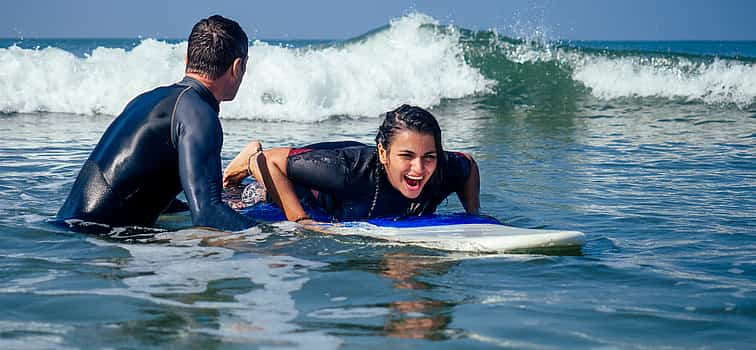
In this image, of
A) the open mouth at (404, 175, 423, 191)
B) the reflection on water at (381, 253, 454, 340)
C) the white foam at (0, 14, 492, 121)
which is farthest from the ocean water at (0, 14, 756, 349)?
the white foam at (0, 14, 492, 121)

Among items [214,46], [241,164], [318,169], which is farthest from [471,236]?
[241,164]

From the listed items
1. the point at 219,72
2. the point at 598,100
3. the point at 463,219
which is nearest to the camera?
the point at 219,72

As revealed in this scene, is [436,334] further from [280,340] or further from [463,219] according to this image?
[463,219]

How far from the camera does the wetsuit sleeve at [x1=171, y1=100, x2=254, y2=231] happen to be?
14.4ft

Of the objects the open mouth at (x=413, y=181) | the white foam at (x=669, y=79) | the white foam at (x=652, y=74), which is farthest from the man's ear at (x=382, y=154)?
the white foam at (x=669, y=79)

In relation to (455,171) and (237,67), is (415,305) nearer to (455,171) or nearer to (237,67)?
(455,171)

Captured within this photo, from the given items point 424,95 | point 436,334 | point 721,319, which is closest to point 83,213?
point 436,334

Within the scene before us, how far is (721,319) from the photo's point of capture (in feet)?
11.8

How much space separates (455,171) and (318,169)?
0.83 meters

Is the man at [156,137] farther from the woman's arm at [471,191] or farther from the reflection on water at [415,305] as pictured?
the woman's arm at [471,191]

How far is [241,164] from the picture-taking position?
601 cm

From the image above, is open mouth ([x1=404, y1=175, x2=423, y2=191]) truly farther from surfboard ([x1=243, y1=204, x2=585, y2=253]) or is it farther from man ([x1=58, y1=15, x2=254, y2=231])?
man ([x1=58, y1=15, x2=254, y2=231])

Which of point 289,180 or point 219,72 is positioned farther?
point 289,180

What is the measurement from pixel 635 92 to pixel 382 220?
12910 millimetres
